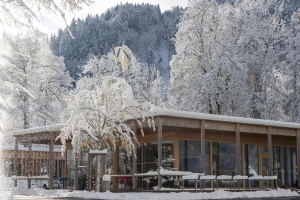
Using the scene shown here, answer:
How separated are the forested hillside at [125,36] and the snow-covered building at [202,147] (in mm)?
95499

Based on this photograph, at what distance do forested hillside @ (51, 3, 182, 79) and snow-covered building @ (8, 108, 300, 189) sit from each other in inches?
3760

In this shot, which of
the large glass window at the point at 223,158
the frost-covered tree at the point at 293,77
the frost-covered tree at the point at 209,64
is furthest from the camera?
the frost-covered tree at the point at 293,77

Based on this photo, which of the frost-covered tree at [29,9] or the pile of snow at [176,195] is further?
the pile of snow at [176,195]

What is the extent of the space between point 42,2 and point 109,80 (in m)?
11.3

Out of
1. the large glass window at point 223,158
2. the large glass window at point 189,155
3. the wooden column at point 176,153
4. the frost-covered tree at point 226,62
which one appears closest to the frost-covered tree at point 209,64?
the frost-covered tree at point 226,62

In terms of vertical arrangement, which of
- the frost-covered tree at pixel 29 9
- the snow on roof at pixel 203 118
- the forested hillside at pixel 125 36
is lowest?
the snow on roof at pixel 203 118

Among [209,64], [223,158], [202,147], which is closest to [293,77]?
[209,64]

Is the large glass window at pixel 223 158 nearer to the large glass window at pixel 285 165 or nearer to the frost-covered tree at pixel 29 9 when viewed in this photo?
the large glass window at pixel 285 165

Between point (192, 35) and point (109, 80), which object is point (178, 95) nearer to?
point (192, 35)

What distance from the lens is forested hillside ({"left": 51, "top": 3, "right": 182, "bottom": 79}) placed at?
431 feet

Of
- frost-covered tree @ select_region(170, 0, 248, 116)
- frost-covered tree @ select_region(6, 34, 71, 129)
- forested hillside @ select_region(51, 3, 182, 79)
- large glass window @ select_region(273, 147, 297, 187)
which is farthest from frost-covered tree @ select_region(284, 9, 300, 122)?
forested hillside @ select_region(51, 3, 182, 79)

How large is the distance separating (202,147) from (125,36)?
443 feet

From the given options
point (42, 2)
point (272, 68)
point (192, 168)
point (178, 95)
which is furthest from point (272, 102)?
point (42, 2)

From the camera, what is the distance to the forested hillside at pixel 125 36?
13138 centimetres
